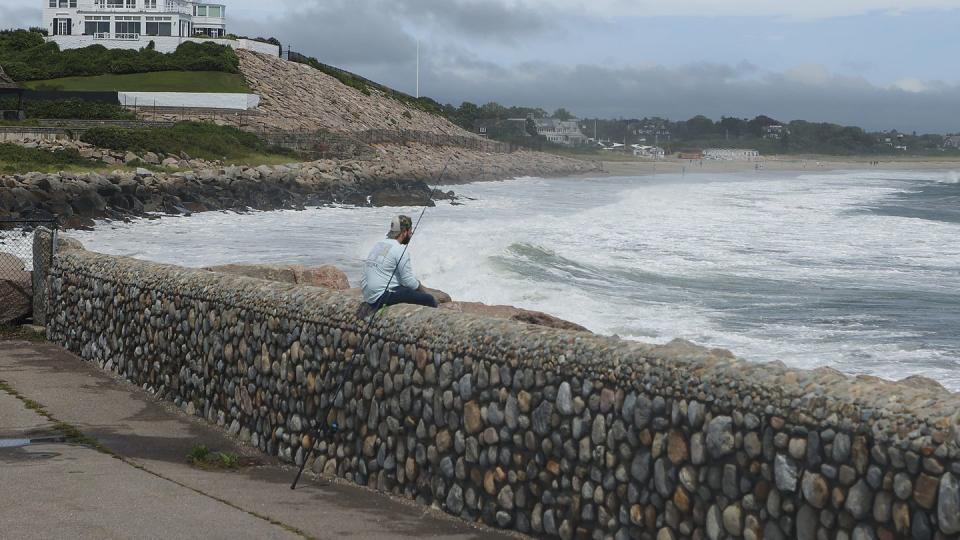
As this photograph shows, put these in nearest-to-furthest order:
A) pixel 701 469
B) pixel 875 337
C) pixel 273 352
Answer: pixel 701 469 < pixel 273 352 < pixel 875 337

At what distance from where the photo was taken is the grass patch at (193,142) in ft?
168

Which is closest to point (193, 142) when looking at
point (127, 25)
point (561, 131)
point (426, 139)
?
point (426, 139)

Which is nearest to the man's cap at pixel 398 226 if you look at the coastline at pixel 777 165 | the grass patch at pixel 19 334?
the grass patch at pixel 19 334

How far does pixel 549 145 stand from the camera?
124m

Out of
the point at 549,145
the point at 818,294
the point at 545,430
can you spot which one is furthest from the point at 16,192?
the point at 549,145

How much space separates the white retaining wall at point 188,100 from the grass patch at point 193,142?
31.1 feet

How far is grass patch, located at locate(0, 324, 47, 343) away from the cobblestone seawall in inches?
158

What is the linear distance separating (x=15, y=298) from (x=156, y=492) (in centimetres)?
755

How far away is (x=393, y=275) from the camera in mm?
8719

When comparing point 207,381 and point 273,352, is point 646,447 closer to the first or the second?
point 273,352

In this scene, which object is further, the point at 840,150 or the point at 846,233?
the point at 840,150

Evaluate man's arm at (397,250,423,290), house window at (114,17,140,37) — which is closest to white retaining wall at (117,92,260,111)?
house window at (114,17,140,37)

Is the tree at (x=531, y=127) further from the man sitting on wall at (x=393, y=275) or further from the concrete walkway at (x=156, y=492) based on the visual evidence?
the man sitting on wall at (x=393, y=275)

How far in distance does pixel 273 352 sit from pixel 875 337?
9987 millimetres
